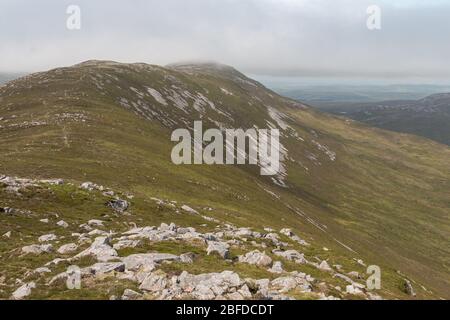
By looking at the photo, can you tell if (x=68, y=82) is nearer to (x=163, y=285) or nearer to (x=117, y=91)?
(x=117, y=91)

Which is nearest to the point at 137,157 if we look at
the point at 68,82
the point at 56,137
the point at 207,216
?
the point at 56,137

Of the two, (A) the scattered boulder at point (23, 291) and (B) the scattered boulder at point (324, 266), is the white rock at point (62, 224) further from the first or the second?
(B) the scattered boulder at point (324, 266)

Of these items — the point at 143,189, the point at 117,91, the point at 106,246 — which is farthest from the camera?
the point at 117,91

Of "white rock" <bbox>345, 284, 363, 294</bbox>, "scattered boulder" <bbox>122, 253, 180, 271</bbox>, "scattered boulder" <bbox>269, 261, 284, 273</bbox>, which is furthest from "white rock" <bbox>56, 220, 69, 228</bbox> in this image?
"white rock" <bbox>345, 284, 363, 294</bbox>

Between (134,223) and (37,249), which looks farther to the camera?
(134,223)

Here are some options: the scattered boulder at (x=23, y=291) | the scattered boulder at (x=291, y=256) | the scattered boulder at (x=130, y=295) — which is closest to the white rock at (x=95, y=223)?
the scattered boulder at (x=23, y=291)

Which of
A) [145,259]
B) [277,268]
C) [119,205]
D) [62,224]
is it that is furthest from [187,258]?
[119,205]

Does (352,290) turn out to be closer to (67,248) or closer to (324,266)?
(324,266)

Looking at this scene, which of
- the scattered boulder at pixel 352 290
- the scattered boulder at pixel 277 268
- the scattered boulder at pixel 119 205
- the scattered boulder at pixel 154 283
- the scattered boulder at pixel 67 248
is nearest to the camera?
the scattered boulder at pixel 154 283

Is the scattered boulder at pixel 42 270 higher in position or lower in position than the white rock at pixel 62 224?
higher

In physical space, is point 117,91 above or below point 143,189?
above

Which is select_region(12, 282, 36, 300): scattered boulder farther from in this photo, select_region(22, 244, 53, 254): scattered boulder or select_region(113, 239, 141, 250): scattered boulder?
select_region(113, 239, 141, 250): scattered boulder
